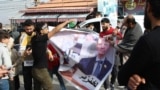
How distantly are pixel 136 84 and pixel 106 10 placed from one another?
19501mm

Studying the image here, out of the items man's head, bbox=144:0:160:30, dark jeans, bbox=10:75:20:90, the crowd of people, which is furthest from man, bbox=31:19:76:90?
man's head, bbox=144:0:160:30

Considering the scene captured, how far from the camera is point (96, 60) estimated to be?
24.4 ft

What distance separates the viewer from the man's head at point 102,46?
7410 mm

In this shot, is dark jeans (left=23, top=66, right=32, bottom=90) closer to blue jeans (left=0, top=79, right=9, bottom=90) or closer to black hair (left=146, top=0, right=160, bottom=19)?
blue jeans (left=0, top=79, right=9, bottom=90)

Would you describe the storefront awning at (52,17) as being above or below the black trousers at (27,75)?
below

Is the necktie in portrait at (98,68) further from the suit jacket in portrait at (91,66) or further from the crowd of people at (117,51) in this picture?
the crowd of people at (117,51)

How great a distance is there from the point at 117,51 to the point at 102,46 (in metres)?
0.65

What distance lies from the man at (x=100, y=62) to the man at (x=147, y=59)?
4545 mm

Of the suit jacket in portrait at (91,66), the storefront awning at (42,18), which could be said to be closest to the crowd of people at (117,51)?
the suit jacket in portrait at (91,66)

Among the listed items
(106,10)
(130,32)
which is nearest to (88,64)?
(130,32)

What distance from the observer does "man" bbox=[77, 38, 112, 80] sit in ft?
24.2

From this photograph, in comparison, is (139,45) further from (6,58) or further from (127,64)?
(6,58)

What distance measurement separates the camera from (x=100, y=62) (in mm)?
7410

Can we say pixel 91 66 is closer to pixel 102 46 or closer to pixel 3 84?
pixel 102 46
